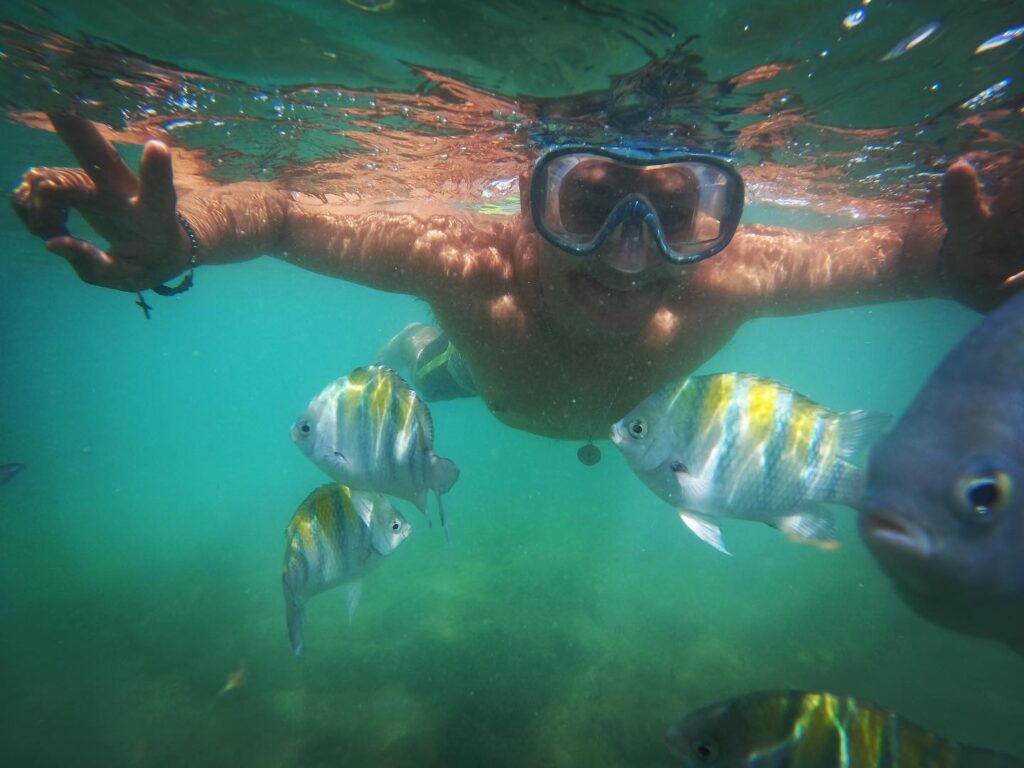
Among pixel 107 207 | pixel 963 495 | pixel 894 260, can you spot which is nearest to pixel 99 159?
pixel 107 207

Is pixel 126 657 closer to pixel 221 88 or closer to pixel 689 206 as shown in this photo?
pixel 221 88

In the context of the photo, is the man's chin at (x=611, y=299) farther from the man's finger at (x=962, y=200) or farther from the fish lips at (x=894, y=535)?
the fish lips at (x=894, y=535)

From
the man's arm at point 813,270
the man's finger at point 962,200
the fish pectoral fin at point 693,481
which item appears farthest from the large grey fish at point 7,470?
the man's finger at point 962,200

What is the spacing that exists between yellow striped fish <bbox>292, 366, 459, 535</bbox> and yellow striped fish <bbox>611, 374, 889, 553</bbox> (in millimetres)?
1357

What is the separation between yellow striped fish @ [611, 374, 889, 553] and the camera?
3.14m

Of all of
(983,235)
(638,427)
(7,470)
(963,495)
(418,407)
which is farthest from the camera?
(7,470)

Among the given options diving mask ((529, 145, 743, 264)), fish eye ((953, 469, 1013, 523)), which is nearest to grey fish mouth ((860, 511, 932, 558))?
fish eye ((953, 469, 1013, 523))

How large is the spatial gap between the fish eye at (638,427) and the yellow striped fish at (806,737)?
1.80 metres

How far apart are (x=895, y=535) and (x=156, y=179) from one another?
11.8ft

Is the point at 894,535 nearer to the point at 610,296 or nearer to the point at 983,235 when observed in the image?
the point at 610,296

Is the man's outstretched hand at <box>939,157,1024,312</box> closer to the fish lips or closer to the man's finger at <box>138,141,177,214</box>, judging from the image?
the fish lips

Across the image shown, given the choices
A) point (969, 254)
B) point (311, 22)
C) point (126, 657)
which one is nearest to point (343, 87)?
point (311, 22)

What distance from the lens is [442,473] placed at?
139 inches

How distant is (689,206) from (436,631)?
9025mm
